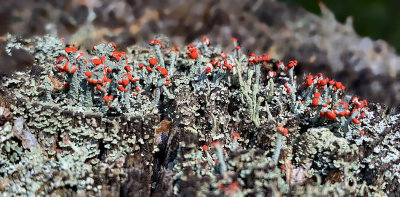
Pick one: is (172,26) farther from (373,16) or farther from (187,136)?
(373,16)

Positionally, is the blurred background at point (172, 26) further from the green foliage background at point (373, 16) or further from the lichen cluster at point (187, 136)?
the green foliage background at point (373, 16)

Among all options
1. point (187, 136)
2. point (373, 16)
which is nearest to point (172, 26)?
point (187, 136)

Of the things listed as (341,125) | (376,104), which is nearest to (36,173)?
(341,125)

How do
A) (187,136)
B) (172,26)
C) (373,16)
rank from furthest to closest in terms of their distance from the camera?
(172,26) → (187,136) → (373,16)

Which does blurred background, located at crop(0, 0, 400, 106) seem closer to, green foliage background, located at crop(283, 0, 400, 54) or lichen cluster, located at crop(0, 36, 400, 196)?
lichen cluster, located at crop(0, 36, 400, 196)

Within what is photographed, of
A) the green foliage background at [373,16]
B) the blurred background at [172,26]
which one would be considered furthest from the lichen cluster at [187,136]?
the green foliage background at [373,16]

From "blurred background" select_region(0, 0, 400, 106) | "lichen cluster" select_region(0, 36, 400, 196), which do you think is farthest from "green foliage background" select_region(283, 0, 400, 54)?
"blurred background" select_region(0, 0, 400, 106)
